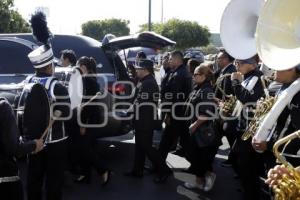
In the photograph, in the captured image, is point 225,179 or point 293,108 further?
point 225,179

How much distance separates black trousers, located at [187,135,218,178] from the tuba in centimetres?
264

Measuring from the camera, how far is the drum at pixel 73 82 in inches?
204

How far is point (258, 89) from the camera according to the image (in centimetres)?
461

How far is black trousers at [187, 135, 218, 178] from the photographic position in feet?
18.2

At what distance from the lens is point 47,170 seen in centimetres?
419

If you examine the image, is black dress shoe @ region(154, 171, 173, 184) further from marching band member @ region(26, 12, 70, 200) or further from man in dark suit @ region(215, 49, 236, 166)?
marching band member @ region(26, 12, 70, 200)

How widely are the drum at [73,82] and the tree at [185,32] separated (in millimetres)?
40137

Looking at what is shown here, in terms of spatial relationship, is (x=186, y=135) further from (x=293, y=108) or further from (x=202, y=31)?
(x=202, y=31)

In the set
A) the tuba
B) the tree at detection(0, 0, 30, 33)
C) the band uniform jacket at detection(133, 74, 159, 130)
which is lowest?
the band uniform jacket at detection(133, 74, 159, 130)

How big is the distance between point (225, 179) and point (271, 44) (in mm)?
3570

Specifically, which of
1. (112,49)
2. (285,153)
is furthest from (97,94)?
(285,153)

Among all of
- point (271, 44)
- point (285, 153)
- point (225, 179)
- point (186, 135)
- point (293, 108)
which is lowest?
point (225, 179)

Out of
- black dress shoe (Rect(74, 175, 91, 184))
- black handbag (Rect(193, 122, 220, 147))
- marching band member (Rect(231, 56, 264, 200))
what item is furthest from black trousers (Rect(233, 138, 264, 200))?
black dress shoe (Rect(74, 175, 91, 184))

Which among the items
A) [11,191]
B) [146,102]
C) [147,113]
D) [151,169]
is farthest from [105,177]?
[11,191]
